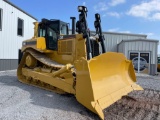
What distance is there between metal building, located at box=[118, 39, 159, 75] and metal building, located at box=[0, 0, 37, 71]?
29.5 ft

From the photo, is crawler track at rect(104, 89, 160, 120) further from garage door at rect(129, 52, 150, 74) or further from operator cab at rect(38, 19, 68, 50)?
garage door at rect(129, 52, 150, 74)

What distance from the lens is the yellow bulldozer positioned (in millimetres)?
4641

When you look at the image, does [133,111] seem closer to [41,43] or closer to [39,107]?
[39,107]

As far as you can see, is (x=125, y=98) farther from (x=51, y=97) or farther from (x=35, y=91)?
(x=35, y=91)

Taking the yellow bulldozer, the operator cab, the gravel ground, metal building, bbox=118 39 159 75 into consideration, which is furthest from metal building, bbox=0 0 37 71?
metal building, bbox=118 39 159 75

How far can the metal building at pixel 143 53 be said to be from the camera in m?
16.8

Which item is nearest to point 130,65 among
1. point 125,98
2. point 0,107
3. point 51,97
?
point 125,98

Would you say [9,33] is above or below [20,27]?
below

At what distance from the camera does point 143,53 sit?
1716 centimetres

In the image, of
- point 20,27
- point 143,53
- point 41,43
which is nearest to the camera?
point 41,43

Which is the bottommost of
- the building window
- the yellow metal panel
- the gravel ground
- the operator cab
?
the gravel ground

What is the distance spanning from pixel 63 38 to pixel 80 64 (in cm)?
273

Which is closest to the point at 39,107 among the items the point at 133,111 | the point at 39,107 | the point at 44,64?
the point at 39,107

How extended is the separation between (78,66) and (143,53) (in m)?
13.6
